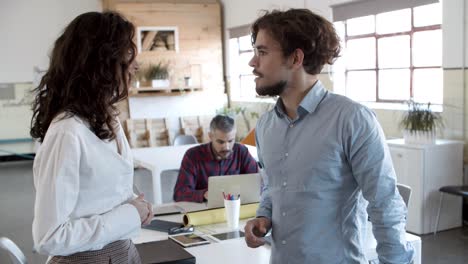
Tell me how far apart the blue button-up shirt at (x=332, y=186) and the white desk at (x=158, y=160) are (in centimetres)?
298

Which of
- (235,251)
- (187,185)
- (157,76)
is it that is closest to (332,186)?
(235,251)

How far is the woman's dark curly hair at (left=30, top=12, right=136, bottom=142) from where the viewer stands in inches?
55.5

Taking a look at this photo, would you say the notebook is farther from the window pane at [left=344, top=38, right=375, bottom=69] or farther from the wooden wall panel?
the wooden wall panel

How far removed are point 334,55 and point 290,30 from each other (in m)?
0.18

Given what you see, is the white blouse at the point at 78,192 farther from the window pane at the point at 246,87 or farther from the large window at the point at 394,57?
the window pane at the point at 246,87

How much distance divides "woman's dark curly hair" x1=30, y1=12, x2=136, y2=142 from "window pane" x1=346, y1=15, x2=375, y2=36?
5.30 metres

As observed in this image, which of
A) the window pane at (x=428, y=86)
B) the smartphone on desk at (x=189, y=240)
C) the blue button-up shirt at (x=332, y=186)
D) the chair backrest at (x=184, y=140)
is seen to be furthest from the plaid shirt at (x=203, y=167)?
the chair backrest at (x=184, y=140)

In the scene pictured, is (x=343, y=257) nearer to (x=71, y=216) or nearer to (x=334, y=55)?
(x=334, y=55)

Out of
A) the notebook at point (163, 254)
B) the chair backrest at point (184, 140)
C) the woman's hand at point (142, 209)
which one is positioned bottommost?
the chair backrest at point (184, 140)

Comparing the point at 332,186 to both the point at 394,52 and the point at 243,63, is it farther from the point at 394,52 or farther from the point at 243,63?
the point at 243,63

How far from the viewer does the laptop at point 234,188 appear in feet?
9.08

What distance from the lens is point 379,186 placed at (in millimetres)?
1415

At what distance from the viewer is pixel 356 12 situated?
6.25m

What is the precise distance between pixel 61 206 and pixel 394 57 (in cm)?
533
